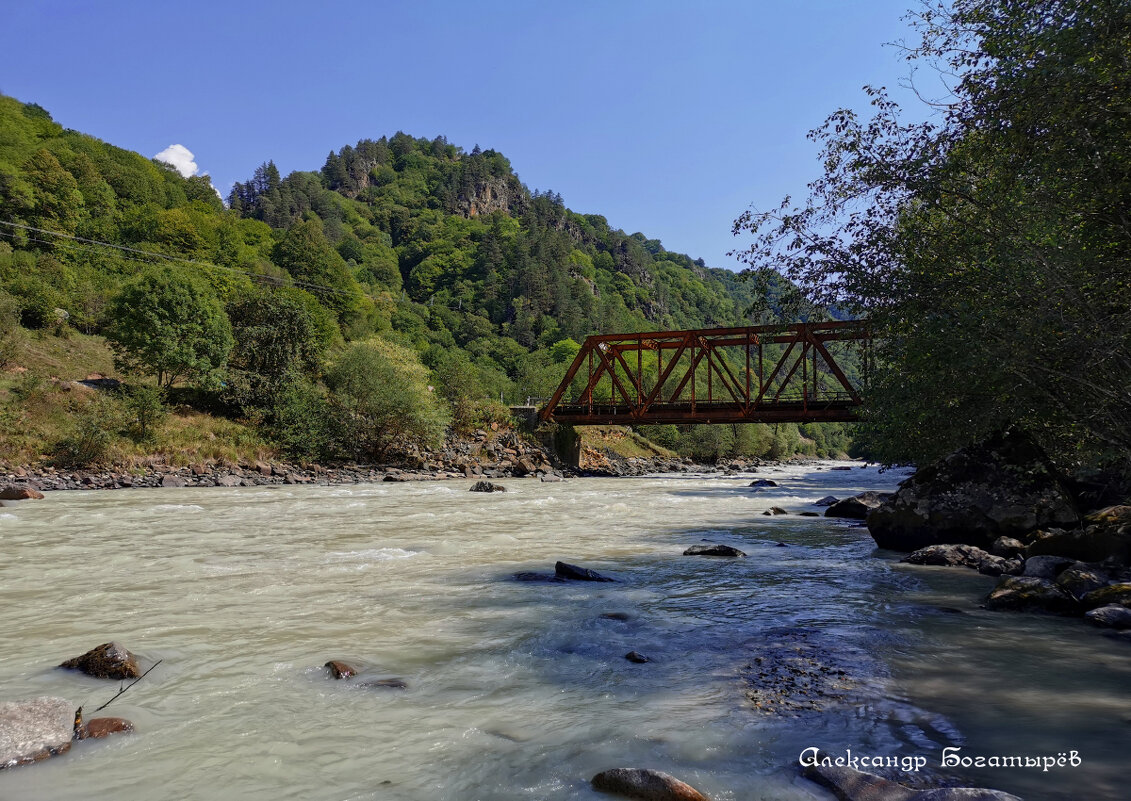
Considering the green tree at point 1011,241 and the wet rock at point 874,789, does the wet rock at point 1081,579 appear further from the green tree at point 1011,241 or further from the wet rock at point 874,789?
the wet rock at point 874,789

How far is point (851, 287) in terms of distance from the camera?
12.2m

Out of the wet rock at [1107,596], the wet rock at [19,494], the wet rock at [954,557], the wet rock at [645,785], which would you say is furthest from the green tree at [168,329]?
the wet rock at [1107,596]

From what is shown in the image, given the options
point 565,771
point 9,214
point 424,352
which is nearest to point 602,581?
point 565,771

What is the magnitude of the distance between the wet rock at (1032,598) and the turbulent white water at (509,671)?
1.07 feet

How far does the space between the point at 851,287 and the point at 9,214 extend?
85.8 metres

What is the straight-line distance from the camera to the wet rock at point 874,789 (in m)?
2.97

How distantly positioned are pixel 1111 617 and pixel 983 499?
18.1 feet

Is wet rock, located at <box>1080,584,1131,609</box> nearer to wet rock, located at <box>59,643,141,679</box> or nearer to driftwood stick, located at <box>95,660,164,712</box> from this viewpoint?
driftwood stick, located at <box>95,660,164,712</box>

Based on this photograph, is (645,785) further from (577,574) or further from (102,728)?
(577,574)

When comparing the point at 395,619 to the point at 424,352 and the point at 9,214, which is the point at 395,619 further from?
the point at 424,352

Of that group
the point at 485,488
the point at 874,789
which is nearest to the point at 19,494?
the point at 485,488

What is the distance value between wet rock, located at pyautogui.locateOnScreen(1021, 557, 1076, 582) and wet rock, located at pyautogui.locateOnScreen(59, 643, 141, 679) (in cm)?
1029

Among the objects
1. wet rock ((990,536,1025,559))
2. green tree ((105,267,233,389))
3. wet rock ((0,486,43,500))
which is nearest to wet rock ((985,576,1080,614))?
wet rock ((990,536,1025,559))

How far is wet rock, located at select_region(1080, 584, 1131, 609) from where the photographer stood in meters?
7.20
